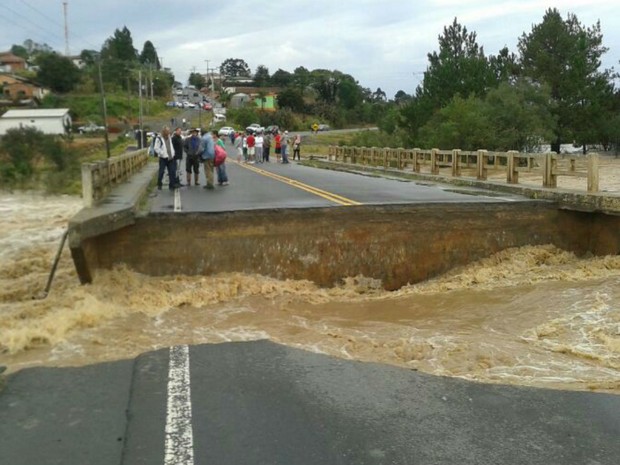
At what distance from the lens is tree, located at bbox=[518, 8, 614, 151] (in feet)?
176

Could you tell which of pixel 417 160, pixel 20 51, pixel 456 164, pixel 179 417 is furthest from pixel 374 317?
pixel 20 51

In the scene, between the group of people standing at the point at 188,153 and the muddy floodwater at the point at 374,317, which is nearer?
the muddy floodwater at the point at 374,317

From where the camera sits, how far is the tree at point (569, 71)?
53.8m

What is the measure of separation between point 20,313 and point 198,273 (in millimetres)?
2871

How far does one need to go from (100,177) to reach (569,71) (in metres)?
49.9

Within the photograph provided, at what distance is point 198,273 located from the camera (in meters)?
11.4

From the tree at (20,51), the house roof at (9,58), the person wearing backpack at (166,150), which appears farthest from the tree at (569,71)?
the tree at (20,51)

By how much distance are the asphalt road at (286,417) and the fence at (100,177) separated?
5464 mm

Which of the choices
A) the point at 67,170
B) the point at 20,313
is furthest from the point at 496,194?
the point at 67,170

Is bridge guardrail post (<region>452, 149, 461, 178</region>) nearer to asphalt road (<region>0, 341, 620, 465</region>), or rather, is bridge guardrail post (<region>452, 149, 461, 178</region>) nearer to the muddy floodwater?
the muddy floodwater

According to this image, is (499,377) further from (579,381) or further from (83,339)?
(83,339)

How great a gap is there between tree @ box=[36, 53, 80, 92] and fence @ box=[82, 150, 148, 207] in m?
90.8

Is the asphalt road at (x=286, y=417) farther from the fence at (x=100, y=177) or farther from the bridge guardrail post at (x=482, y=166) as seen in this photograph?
the bridge guardrail post at (x=482, y=166)

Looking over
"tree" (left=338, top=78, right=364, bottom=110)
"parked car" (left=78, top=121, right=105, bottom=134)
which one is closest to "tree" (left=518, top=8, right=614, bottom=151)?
"parked car" (left=78, top=121, right=105, bottom=134)
